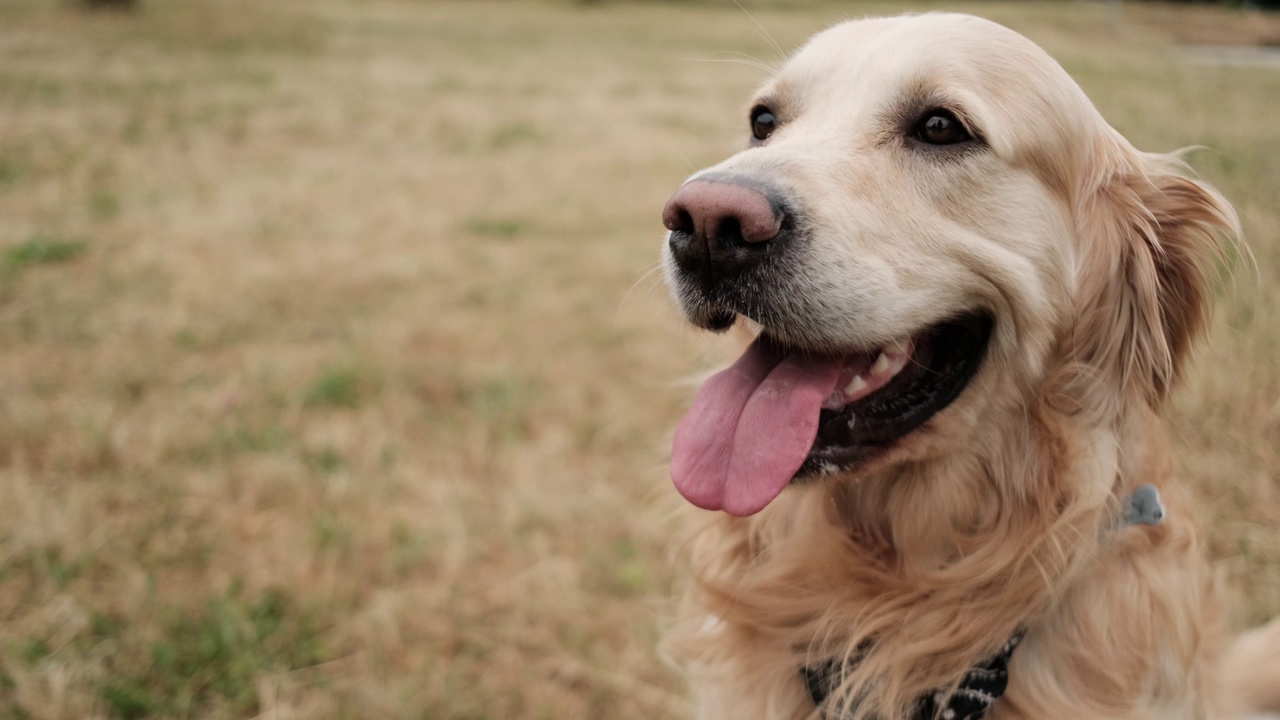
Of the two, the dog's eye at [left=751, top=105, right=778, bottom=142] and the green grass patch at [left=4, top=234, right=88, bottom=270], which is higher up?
the dog's eye at [left=751, top=105, right=778, bottom=142]

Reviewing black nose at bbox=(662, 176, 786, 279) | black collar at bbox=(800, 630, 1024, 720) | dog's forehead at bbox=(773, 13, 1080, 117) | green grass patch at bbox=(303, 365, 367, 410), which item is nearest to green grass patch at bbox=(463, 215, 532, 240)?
green grass patch at bbox=(303, 365, 367, 410)

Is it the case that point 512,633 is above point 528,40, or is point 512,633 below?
below

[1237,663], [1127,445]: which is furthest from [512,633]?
[1237,663]

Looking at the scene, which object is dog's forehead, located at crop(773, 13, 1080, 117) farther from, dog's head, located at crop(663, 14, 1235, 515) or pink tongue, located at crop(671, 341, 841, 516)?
pink tongue, located at crop(671, 341, 841, 516)

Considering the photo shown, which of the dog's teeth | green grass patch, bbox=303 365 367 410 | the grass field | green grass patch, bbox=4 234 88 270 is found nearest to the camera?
the dog's teeth

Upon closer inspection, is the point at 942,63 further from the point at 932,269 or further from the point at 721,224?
the point at 721,224

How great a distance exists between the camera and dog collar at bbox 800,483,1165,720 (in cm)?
172

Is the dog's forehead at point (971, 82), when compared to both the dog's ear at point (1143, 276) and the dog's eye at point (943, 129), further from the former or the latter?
the dog's ear at point (1143, 276)

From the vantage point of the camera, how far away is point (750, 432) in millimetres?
1737

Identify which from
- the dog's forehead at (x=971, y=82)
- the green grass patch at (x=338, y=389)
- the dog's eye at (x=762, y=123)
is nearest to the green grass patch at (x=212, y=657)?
the green grass patch at (x=338, y=389)

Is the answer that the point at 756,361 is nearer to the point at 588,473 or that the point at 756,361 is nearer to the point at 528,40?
the point at 588,473

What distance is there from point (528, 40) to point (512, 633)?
60.2 ft

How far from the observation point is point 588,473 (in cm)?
354

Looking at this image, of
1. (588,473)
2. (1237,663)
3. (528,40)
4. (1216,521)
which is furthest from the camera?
(528,40)
